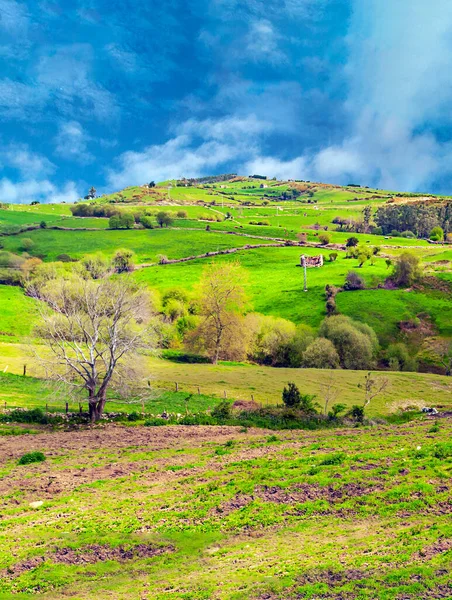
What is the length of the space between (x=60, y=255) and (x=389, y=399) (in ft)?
400

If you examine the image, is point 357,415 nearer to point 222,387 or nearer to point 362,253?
point 222,387

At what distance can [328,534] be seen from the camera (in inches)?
733

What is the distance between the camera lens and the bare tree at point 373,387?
2142 inches

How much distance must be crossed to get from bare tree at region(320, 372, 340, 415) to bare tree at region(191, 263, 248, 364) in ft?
63.1

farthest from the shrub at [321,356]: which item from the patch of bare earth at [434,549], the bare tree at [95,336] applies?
the patch of bare earth at [434,549]

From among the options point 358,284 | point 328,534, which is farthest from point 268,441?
point 358,284

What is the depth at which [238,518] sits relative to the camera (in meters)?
20.8

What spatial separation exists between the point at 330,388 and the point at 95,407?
30.2 meters

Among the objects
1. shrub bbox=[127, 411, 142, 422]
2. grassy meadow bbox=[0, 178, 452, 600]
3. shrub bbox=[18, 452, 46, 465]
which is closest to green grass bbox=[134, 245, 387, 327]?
grassy meadow bbox=[0, 178, 452, 600]

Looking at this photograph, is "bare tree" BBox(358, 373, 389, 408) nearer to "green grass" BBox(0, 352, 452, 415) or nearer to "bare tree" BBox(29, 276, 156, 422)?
"green grass" BBox(0, 352, 452, 415)

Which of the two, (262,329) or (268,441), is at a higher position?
(262,329)

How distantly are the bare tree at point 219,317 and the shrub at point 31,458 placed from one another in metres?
49.9

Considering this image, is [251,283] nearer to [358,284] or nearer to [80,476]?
[358,284]

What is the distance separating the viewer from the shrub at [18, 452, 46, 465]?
29281 millimetres
